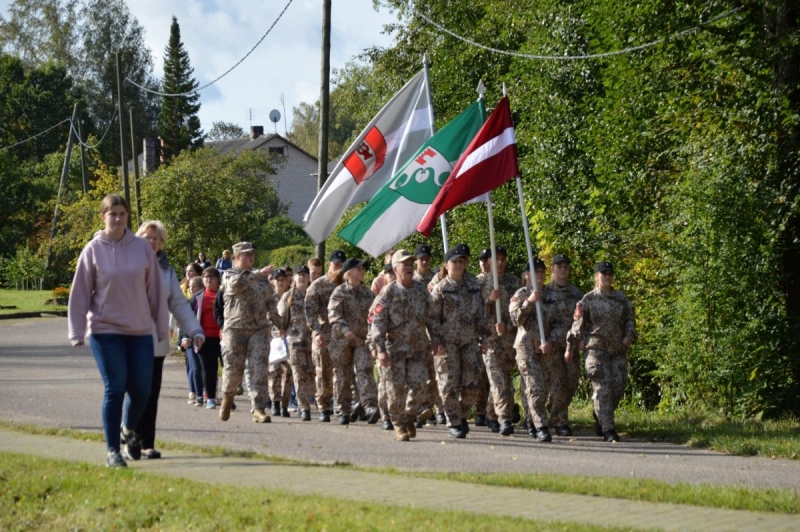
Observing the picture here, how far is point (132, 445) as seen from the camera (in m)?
10.2

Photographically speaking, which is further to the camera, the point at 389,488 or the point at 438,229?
the point at 438,229

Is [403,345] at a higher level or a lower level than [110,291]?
lower

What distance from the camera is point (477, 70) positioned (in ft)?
95.6

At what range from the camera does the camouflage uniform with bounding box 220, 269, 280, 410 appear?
14.6 m

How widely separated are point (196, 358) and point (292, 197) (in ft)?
239

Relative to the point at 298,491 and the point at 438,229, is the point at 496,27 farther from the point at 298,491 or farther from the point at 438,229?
the point at 298,491

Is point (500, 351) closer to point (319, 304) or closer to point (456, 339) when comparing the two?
point (456, 339)

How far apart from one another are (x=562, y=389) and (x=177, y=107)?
84302 millimetres

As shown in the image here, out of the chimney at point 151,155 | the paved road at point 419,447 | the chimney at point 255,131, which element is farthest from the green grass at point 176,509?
the chimney at point 255,131

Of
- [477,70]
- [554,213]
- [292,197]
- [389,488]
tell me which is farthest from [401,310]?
[292,197]

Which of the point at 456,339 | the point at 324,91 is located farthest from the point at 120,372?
the point at 324,91

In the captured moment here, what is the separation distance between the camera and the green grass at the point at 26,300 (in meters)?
44.4

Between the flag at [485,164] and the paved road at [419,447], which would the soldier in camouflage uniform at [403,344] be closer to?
the paved road at [419,447]

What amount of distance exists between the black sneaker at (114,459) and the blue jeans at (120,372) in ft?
0.13
